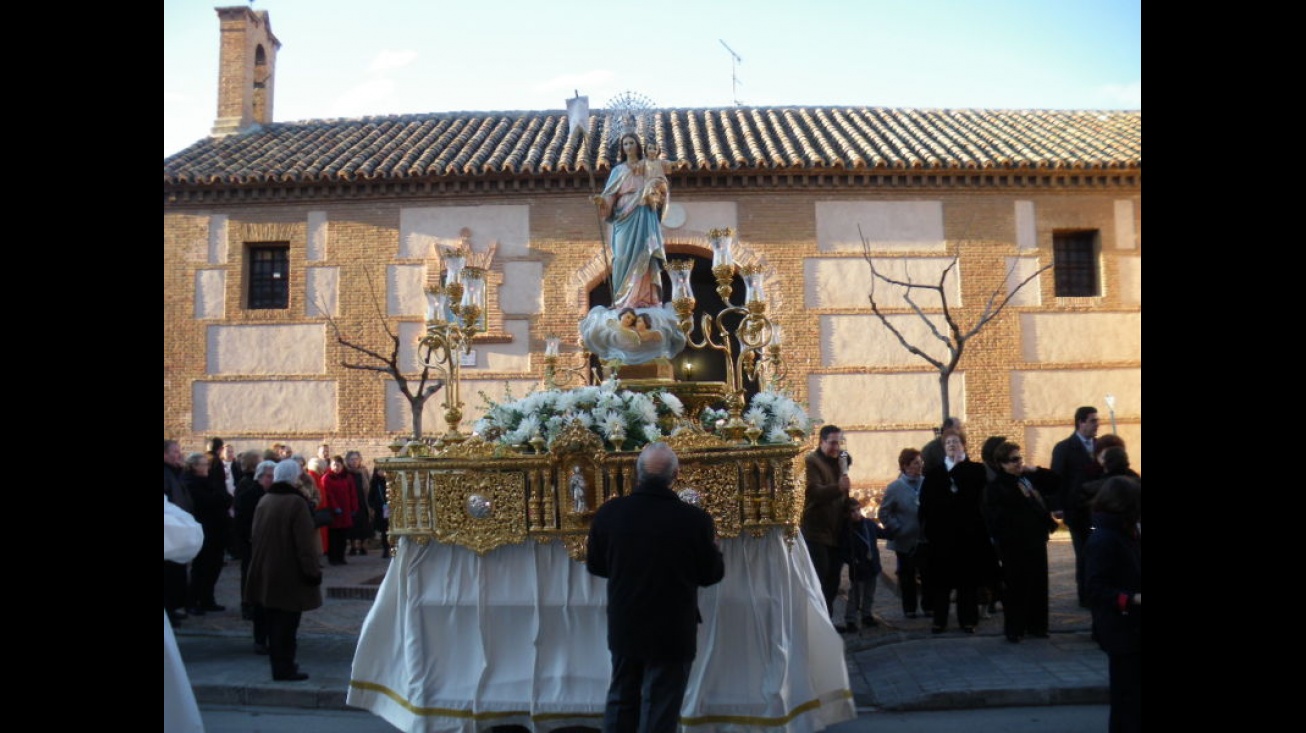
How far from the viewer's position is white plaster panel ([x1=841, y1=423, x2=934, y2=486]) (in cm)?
1908

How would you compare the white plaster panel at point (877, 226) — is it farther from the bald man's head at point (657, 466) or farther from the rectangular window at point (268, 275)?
the bald man's head at point (657, 466)

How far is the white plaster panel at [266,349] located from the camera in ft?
64.0

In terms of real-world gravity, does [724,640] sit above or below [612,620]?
below

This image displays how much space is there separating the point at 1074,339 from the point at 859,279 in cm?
415

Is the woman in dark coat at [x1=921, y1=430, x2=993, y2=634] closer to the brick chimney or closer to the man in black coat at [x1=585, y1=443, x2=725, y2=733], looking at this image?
the man in black coat at [x1=585, y1=443, x2=725, y2=733]

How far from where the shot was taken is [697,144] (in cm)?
2027

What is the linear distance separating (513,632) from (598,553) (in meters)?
1.50

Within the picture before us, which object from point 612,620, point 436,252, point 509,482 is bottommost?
point 612,620

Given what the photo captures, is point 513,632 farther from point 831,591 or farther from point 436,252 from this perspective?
point 436,252

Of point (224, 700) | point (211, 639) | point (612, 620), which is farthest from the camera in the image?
point (211, 639)

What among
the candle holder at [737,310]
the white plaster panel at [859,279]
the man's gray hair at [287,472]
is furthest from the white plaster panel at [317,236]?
the candle holder at [737,310]
